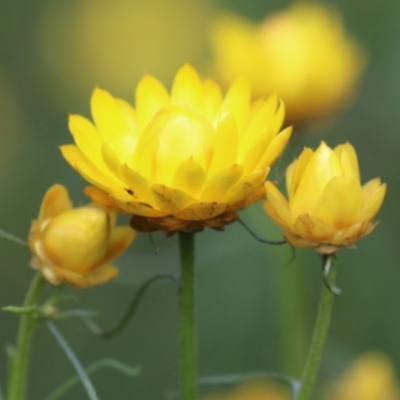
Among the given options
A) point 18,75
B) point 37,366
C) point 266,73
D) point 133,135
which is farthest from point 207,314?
point 133,135

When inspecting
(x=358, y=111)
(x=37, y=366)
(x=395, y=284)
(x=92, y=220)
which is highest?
(x=92, y=220)

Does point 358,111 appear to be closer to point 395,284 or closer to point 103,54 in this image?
point 395,284

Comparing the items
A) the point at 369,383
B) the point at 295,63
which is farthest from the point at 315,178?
the point at 295,63

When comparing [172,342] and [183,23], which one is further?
[183,23]

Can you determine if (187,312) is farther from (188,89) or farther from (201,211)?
(188,89)

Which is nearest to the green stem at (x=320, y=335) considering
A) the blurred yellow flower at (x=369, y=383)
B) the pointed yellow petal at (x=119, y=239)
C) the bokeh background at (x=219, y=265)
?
the pointed yellow petal at (x=119, y=239)

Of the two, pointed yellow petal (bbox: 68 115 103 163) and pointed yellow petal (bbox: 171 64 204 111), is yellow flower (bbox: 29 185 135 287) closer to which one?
pointed yellow petal (bbox: 68 115 103 163)

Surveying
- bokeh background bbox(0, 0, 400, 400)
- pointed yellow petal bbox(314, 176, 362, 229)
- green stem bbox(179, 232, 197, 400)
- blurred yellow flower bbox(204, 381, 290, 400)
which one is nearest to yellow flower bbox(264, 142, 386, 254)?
pointed yellow petal bbox(314, 176, 362, 229)

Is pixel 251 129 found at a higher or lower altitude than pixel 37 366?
higher
